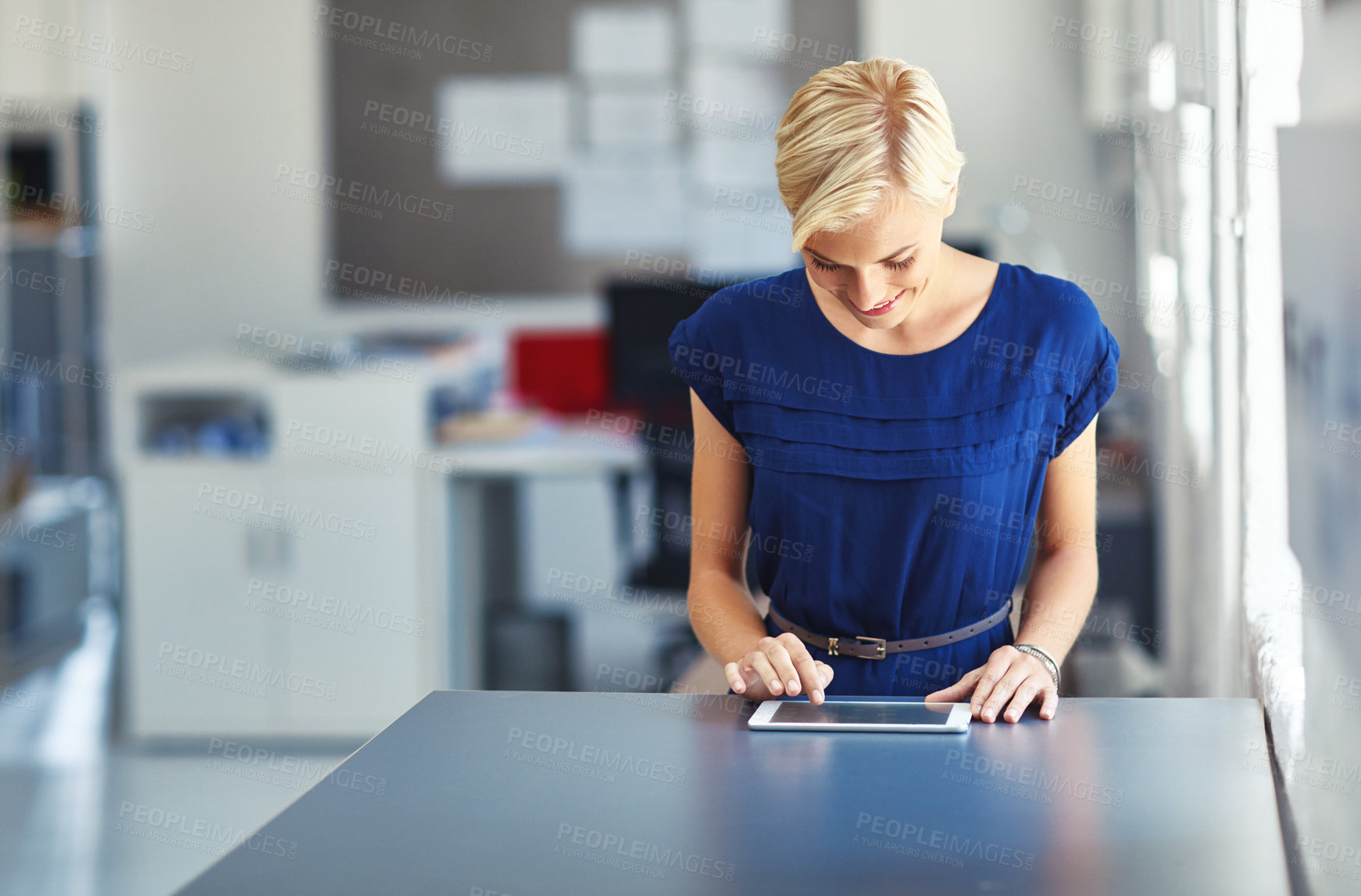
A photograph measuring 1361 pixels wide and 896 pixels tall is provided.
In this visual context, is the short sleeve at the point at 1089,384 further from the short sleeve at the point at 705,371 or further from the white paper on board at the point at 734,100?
the white paper on board at the point at 734,100

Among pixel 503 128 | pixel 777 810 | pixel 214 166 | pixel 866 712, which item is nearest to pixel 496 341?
pixel 503 128

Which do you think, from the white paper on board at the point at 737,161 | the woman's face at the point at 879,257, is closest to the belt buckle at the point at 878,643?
the woman's face at the point at 879,257

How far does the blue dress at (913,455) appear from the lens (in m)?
1.43

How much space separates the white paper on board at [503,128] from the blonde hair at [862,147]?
143 inches

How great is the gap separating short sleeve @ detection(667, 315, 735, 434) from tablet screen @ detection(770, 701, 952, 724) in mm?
387

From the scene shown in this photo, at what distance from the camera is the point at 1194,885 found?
848 millimetres

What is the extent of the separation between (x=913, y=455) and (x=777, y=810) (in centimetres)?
54

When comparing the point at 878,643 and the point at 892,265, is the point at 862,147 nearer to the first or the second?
the point at 892,265

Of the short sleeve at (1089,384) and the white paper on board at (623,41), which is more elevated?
the white paper on board at (623,41)

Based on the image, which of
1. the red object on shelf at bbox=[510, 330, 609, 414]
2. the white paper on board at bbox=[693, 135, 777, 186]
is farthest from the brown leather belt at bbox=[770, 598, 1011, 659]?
the white paper on board at bbox=[693, 135, 777, 186]

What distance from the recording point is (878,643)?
146 cm

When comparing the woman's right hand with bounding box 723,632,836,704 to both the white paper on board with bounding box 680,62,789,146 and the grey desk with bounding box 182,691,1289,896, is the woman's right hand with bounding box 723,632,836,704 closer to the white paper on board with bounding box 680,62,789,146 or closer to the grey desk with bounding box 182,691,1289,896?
the grey desk with bounding box 182,691,1289,896

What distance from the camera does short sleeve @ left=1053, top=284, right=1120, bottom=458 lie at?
1448 millimetres

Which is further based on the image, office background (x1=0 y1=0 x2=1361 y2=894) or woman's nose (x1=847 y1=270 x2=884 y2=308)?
office background (x1=0 y1=0 x2=1361 y2=894)
